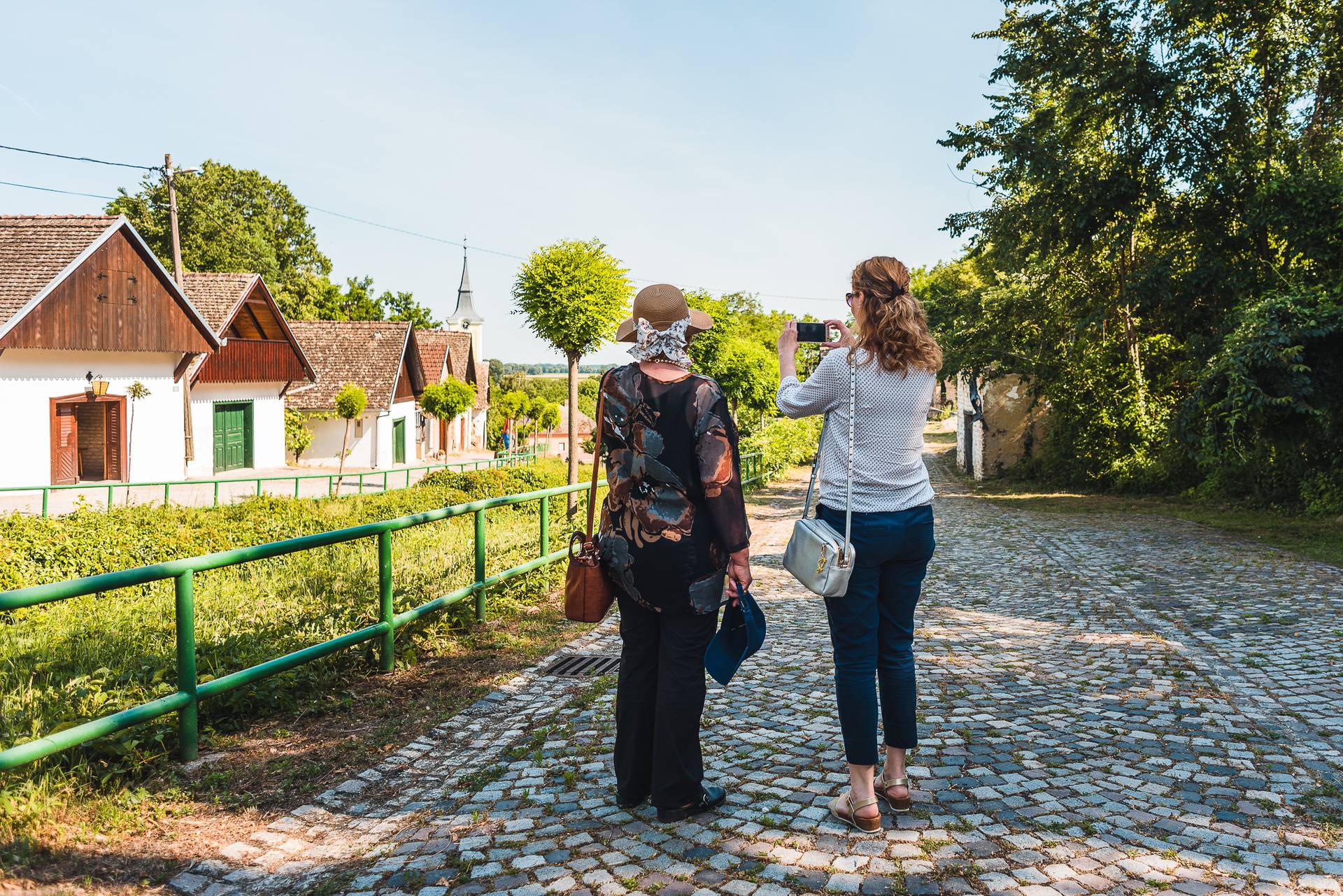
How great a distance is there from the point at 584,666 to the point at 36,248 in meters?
26.9

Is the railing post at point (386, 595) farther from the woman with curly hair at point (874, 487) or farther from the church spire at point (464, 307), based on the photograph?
the church spire at point (464, 307)

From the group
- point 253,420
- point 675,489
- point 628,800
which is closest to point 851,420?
point 675,489

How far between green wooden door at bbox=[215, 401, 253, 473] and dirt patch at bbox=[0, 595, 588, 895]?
3228 cm

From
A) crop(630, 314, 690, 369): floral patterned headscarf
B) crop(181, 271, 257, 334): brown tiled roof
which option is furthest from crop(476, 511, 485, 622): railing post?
crop(181, 271, 257, 334): brown tiled roof

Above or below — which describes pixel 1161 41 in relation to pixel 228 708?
above

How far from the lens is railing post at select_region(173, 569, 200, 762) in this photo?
409 cm

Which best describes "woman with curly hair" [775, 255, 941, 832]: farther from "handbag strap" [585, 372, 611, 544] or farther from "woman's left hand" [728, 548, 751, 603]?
"handbag strap" [585, 372, 611, 544]

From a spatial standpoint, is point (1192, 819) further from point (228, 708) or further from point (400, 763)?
point (228, 708)

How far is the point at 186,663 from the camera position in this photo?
4.12 m

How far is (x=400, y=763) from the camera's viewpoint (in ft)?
14.4

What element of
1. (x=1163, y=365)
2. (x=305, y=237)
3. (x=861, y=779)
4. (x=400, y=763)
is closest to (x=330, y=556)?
(x=400, y=763)

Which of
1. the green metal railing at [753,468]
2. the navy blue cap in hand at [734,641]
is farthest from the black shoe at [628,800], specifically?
the green metal railing at [753,468]

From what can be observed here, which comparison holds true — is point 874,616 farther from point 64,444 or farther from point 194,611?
point 64,444

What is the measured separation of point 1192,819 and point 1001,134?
1677 centimetres
